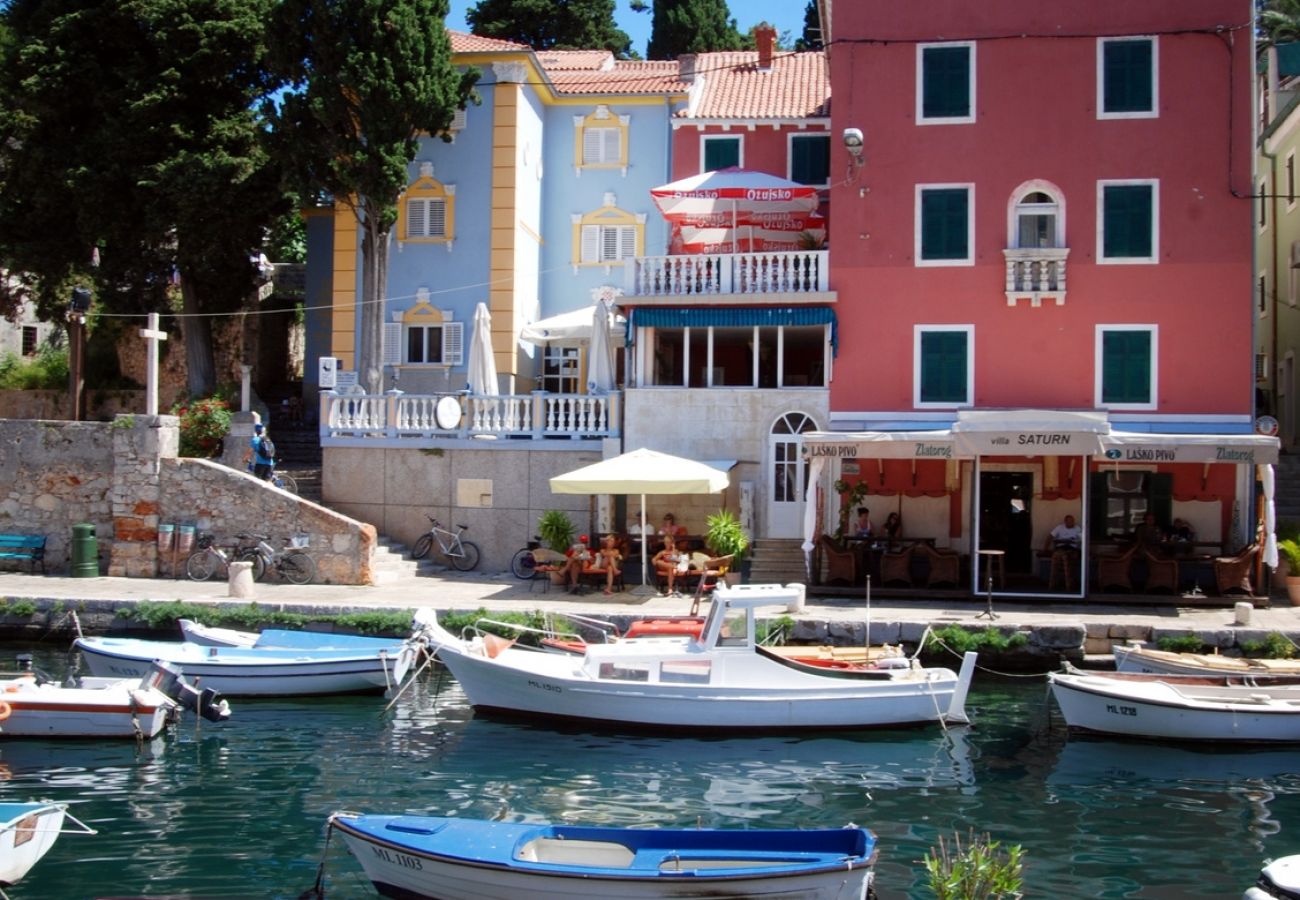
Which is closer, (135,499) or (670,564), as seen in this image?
(670,564)

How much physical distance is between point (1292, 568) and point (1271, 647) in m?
3.71

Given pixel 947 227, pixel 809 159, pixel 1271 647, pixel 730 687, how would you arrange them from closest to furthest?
pixel 730 687
pixel 1271 647
pixel 947 227
pixel 809 159

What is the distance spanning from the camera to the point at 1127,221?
76.0 feet

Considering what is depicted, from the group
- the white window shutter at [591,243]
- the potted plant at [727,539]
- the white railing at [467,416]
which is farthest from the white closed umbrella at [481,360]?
the white window shutter at [591,243]

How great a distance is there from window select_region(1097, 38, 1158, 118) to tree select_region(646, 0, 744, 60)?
78.8ft

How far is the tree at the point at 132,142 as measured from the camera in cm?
2733

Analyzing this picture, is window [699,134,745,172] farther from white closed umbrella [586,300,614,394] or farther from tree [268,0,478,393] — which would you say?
tree [268,0,478,393]

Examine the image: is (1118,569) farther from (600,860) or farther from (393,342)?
(393,342)

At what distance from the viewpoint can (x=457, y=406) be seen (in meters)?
24.4

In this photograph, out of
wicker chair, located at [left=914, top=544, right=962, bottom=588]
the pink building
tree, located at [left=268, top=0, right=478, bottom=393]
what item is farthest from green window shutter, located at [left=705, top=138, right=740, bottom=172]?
wicker chair, located at [left=914, top=544, right=962, bottom=588]

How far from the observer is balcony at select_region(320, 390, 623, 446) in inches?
953

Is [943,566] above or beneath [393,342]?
beneath

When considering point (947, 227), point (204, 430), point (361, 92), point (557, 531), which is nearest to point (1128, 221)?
point (947, 227)

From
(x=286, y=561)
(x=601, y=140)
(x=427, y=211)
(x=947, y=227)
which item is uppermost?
(x=601, y=140)
